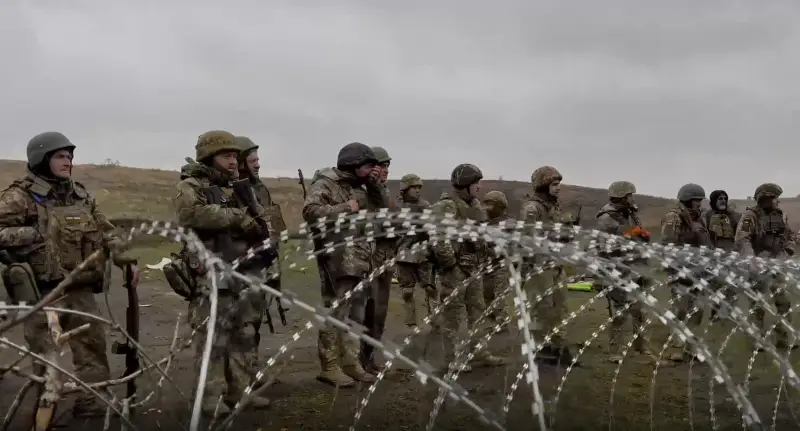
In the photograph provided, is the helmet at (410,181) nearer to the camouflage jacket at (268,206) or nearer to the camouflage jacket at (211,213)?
the camouflage jacket at (268,206)

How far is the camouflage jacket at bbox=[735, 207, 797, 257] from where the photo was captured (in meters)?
9.53

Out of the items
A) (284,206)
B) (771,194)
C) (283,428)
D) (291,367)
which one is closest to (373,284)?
(291,367)

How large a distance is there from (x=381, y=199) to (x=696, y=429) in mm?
3553

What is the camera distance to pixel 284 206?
88.6ft

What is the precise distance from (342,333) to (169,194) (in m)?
21.3

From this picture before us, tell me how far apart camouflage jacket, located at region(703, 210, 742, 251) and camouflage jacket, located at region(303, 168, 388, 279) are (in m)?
5.47

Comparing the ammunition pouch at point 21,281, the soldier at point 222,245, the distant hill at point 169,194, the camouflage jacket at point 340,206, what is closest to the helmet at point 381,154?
the camouflage jacket at point 340,206

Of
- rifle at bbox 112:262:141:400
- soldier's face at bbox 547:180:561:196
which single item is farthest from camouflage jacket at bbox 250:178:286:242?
soldier's face at bbox 547:180:561:196

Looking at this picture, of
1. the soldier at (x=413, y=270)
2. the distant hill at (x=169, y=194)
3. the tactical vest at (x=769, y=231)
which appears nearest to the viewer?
the soldier at (x=413, y=270)

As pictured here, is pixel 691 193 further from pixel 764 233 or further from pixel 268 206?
pixel 268 206

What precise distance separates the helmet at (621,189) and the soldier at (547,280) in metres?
0.73

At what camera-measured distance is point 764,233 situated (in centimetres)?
970

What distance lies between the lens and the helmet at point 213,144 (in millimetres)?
5637

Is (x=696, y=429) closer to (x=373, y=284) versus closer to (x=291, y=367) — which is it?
(x=373, y=284)
